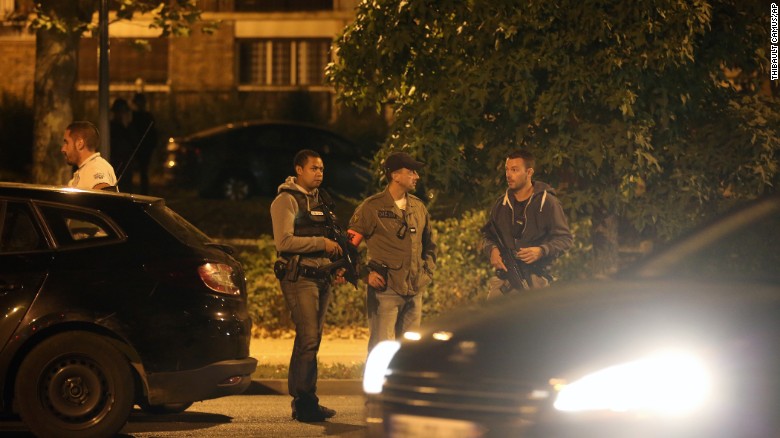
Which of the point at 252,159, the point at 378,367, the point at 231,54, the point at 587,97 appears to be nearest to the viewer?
the point at 378,367

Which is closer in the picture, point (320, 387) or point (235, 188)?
point (320, 387)

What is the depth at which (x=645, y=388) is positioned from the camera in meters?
5.02

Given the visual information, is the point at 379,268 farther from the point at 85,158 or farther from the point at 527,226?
the point at 85,158

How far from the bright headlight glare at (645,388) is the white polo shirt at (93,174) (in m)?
6.02

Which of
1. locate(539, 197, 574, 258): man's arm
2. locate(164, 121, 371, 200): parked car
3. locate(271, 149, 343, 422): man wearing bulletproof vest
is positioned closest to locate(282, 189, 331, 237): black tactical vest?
locate(271, 149, 343, 422): man wearing bulletproof vest

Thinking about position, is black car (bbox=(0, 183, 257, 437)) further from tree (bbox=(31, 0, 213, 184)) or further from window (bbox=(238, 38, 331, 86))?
window (bbox=(238, 38, 331, 86))

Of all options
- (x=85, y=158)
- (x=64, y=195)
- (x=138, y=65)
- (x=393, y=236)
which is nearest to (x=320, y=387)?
(x=393, y=236)

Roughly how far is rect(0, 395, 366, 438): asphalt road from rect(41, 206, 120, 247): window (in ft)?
3.65

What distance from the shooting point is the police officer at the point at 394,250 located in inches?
396

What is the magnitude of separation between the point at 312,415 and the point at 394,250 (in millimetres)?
1252

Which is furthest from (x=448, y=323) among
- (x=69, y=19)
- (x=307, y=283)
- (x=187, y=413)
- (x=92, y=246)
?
(x=69, y=19)

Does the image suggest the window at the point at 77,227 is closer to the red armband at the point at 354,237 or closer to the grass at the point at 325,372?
the red armband at the point at 354,237

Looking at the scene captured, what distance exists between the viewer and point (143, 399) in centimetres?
874

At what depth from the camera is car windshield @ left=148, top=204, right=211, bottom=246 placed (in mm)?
8852
